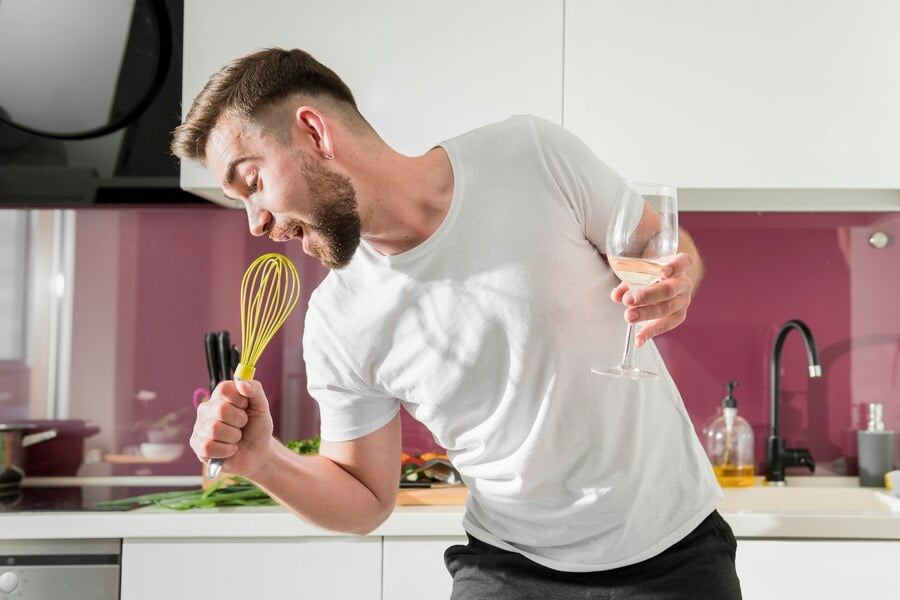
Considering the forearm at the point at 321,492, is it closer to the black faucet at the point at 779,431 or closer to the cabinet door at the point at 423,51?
the cabinet door at the point at 423,51

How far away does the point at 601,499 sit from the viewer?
4.08ft

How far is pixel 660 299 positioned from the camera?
1034 mm

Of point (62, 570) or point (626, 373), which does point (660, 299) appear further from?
point (62, 570)

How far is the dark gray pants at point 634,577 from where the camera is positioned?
1.23 meters

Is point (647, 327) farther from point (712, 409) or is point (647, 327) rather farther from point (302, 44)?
point (712, 409)

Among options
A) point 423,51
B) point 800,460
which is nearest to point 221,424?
point 423,51

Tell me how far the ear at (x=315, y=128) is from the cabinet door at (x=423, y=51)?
2.77ft

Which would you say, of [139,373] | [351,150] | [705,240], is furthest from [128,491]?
[705,240]

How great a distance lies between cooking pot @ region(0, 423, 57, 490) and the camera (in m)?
2.28

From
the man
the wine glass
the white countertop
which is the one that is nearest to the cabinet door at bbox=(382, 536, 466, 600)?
the white countertop

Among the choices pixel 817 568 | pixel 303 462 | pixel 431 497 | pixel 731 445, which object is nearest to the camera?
pixel 303 462

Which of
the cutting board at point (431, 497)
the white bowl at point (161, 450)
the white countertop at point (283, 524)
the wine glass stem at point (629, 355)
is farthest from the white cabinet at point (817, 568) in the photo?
the white bowl at point (161, 450)

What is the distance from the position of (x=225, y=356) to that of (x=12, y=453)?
564 millimetres

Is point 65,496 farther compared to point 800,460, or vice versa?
point 800,460
